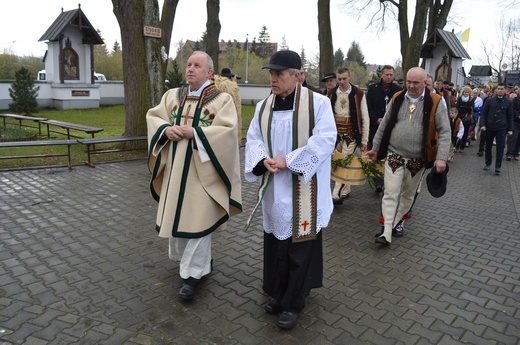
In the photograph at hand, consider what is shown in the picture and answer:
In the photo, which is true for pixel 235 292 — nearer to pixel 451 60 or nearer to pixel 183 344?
pixel 183 344

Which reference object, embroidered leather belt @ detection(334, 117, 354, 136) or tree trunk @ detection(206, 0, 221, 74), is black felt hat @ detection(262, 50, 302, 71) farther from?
tree trunk @ detection(206, 0, 221, 74)

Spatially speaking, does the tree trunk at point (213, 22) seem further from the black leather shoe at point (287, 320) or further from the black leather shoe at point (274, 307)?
the black leather shoe at point (287, 320)

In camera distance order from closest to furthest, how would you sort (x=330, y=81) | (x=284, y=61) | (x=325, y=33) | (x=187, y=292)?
1. (x=284, y=61)
2. (x=187, y=292)
3. (x=330, y=81)
4. (x=325, y=33)

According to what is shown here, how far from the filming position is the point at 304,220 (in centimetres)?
360

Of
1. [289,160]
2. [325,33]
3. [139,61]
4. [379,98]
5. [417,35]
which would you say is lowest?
[289,160]

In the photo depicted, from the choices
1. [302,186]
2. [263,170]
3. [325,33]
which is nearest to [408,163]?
[302,186]

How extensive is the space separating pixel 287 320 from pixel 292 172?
1.15 m

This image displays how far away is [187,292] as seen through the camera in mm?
3926

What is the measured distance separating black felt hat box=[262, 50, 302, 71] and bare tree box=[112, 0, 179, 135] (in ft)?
25.4

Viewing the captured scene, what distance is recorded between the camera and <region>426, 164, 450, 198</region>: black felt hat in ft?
16.8

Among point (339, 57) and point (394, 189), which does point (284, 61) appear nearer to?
point (394, 189)

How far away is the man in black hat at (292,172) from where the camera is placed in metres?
3.51

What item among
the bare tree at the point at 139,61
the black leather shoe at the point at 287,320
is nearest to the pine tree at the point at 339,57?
the bare tree at the point at 139,61

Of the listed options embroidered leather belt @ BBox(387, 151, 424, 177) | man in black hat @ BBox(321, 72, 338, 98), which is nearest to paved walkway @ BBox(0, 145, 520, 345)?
embroidered leather belt @ BBox(387, 151, 424, 177)
